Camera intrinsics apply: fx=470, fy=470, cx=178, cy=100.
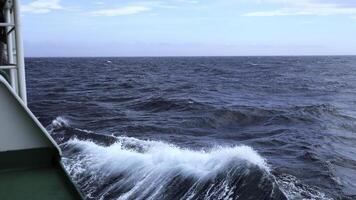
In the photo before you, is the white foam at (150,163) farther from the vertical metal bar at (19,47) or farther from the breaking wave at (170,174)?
the vertical metal bar at (19,47)

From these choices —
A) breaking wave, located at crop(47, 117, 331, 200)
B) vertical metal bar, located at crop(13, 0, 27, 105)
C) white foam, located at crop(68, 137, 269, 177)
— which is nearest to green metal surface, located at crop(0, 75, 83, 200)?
vertical metal bar, located at crop(13, 0, 27, 105)

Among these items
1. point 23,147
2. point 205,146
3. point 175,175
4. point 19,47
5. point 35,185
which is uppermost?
point 19,47

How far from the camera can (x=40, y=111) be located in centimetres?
2025

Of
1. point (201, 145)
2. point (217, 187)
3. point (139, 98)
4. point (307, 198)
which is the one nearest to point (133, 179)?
point (217, 187)

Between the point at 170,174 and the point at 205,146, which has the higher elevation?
the point at 170,174

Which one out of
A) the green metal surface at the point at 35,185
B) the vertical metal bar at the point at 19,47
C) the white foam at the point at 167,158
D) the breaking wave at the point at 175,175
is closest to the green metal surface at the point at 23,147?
the green metal surface at the point at 35,185

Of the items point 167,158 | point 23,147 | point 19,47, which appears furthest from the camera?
point 167,158

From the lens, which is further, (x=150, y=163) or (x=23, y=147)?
(x=150, y=163)

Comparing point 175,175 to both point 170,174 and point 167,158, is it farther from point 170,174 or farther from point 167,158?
point 167,158

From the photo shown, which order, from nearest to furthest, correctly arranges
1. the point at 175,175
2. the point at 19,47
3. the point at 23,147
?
the point at 23,147
the point at 19,47
the point at 175,175

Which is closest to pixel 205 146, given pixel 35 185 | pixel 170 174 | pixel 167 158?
pixel 167 158

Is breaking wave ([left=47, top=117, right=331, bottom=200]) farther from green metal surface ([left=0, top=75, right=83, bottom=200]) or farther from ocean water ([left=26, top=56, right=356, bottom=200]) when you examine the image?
green metal surface ([left=0, top=75, right=83, bottom=200])

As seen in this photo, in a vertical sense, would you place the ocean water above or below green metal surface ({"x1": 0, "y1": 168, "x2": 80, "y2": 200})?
below

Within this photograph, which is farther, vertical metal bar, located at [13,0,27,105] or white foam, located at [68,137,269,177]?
white foam, located at [68,137,269,177]
